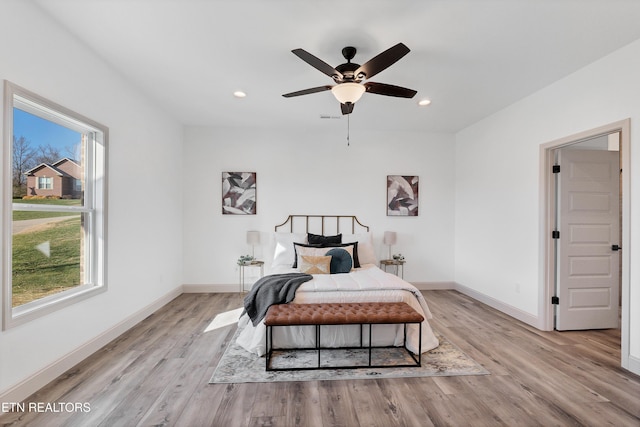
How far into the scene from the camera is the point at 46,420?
1.93 m

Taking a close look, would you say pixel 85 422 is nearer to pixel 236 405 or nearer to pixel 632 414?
pixel 236 405

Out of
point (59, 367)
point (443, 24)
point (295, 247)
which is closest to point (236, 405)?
point (59, 367)

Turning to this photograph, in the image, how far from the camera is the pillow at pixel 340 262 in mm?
3904

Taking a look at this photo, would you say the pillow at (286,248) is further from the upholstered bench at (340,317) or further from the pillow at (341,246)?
the upholstered bench at (340,317)

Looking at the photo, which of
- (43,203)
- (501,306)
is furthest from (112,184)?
(501,306)

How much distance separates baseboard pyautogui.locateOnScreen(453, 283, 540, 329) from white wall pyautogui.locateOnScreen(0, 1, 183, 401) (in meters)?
4.89

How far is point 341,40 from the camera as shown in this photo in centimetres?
256

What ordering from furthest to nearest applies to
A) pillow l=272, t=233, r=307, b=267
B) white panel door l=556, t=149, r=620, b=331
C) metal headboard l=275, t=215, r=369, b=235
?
1. metal headboard l=275, t=215, r=369, b=235
2. pillow l=272, t=233, r=307, b=267
3. white panel door l=556, t=149, r=620, b=331

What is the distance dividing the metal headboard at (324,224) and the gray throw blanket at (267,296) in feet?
6.77

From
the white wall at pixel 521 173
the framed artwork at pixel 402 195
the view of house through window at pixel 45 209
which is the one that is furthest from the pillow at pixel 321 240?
the view of house through window at pixel 45 209

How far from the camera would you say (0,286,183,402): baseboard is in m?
2.05

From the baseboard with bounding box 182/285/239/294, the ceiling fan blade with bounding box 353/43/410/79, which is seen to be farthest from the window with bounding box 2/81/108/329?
the ceiling fan blade with bounding box 353/43/410/79

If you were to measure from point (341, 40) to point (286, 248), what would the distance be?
297 cm

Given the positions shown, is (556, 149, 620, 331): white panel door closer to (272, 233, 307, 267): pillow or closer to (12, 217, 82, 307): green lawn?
(272, 233, 307, 267): pillow
